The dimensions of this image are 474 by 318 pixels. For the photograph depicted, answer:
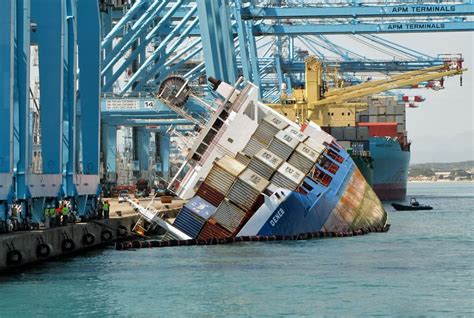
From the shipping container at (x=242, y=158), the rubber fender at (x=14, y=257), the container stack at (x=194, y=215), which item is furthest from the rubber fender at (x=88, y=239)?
the rubber fender at (x=14, y=257)

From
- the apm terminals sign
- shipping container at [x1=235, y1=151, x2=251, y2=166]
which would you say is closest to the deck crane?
the apm terminals sign

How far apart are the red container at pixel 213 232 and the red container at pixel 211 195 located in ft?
2.92

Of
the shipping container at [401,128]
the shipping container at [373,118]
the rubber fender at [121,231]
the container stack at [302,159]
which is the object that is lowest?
the shipping container at [401,128]

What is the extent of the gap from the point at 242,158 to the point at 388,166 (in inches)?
2403

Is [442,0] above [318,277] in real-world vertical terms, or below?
above

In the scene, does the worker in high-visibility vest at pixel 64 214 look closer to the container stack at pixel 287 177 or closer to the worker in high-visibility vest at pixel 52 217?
the worker in high-visibility vest at pixel 52 217

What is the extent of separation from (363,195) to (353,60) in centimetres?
5748

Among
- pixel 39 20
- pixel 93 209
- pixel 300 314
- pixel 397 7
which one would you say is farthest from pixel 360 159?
pixel 300 314

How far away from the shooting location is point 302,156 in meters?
47.8

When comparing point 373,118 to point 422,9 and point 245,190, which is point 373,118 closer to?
point 422,9

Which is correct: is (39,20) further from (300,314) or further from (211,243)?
(300,314)

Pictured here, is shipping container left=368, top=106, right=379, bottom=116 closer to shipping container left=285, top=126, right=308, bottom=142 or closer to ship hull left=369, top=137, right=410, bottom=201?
ship hull left=369, top=137, right=410, bottom=201

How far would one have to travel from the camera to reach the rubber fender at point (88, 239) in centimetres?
4500

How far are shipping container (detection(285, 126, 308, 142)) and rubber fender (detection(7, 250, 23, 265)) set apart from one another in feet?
50.0
